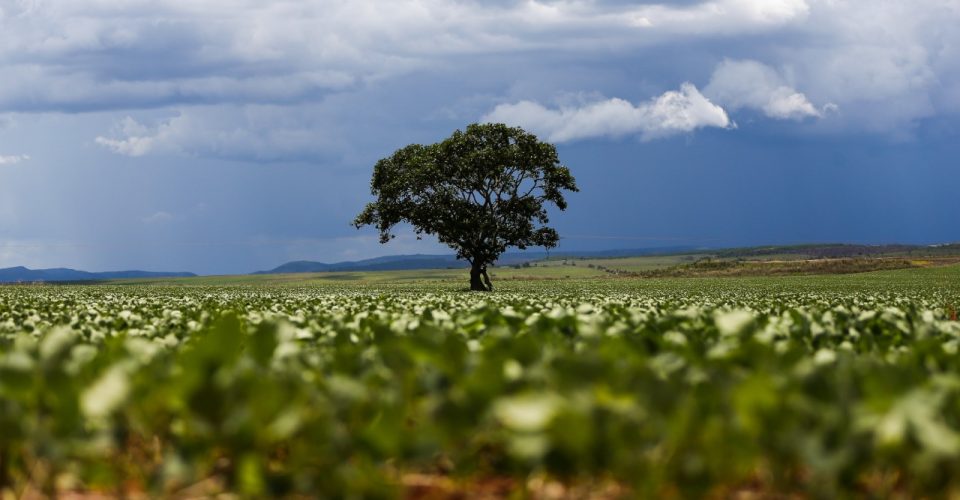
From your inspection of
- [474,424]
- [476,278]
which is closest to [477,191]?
[476,278]

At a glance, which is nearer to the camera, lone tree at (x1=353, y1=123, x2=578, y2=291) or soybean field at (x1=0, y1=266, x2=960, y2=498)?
soybean field at (x1=0, y1=266, x2=960, y2=498)

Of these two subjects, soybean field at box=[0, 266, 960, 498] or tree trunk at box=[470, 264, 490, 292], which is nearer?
soybean field at box=[0, 266, 960, 498]

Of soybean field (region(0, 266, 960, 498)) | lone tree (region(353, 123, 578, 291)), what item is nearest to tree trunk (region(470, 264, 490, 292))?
lone tree (region(353, 123, 578, 291))

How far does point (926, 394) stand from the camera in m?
4.09

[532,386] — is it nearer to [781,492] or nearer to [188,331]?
[781,492]

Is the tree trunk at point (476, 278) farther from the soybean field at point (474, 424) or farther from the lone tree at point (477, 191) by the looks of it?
the soybean field at point (474, 424)

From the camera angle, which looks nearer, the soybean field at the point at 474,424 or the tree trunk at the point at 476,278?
the soybean field at the point at 474,424

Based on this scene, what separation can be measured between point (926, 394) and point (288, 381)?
118 inches

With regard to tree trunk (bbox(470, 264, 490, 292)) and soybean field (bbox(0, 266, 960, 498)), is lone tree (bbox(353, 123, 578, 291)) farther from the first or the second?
soybean field (bbox(0, 266, 960, 498))

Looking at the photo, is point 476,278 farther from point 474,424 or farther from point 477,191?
point 474,424

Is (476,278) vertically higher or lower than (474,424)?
lower

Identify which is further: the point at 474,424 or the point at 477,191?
the point at 477,191

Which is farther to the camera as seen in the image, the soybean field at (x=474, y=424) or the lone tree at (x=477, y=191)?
the lone tree at (x=477, y=191)

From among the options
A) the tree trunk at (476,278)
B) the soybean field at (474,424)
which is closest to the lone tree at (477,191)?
the tree trunk at (476,278)
